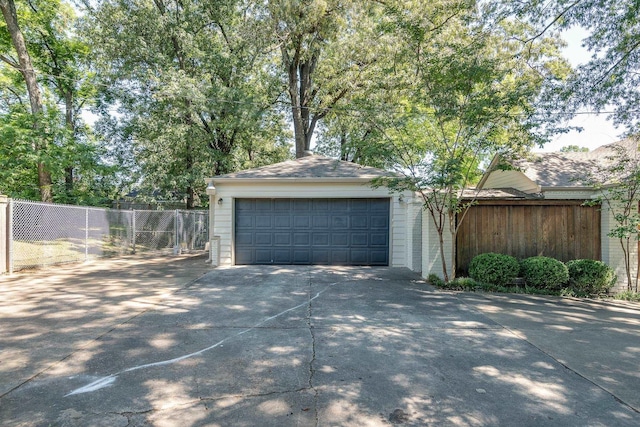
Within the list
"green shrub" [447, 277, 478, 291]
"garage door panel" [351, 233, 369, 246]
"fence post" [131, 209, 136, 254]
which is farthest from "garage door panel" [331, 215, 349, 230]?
"fence post" [131, 209, 136, 254]

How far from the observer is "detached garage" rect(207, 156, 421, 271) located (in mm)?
9836

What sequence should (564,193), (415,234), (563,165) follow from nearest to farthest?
(564,193), (415,234), (563,165)

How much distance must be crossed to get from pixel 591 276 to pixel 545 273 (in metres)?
0.87

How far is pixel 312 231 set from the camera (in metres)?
10.0

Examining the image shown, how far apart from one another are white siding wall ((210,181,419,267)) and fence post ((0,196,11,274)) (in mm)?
4506

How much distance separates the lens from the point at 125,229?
1245 cm

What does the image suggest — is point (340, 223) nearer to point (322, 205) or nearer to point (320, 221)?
point (320, 221)

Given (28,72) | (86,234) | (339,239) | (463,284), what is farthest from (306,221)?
(28,72)

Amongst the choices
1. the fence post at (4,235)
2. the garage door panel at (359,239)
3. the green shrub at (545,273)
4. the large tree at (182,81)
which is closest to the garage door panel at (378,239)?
the garage door panel at (359,239)

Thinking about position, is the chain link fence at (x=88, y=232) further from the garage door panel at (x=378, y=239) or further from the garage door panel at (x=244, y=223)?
the garage door panel at (x=378, y=239)

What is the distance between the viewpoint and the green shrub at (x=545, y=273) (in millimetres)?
6586

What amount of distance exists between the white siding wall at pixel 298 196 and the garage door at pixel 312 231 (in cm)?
21

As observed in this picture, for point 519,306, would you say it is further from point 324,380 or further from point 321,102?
point 321,102

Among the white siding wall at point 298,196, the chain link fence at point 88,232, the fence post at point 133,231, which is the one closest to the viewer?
the chain link fence at point 88,232
